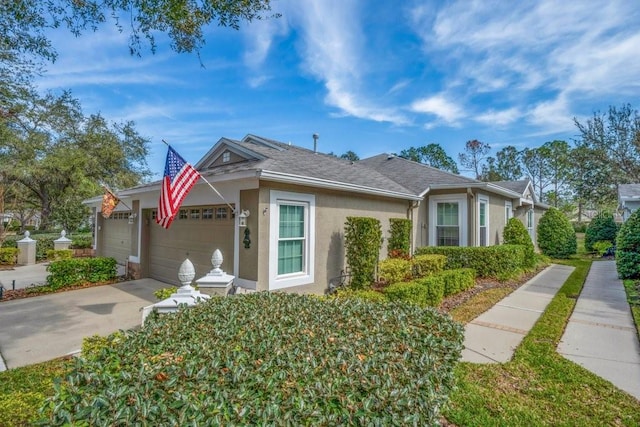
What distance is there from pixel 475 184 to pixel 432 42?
15.6 feet

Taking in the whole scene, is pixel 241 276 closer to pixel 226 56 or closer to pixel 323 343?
pixel 323 343

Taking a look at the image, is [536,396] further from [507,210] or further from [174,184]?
[507,210]

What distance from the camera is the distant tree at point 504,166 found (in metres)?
40.4

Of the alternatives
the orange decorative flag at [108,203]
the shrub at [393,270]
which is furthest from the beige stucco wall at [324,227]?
the orange decorative flag at [108,203]

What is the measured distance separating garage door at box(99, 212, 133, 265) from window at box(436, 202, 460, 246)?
11.4m

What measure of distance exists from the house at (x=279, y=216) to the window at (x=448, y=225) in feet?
0.12

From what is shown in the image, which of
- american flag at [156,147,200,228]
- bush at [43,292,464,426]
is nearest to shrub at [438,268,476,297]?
bush at [43,292,464,426]

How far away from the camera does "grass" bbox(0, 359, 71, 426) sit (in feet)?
10.5

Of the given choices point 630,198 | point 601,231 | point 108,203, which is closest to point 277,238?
point 108,203

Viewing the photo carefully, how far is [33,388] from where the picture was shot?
3.82m

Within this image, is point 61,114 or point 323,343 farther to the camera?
point 61,114

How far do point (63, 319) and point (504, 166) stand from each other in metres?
45.9

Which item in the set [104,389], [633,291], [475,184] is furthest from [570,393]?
[475,184]

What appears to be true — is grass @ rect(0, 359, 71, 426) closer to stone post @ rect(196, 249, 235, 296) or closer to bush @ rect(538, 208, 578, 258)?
stone post @ rect(196, 249, 235, 296)
